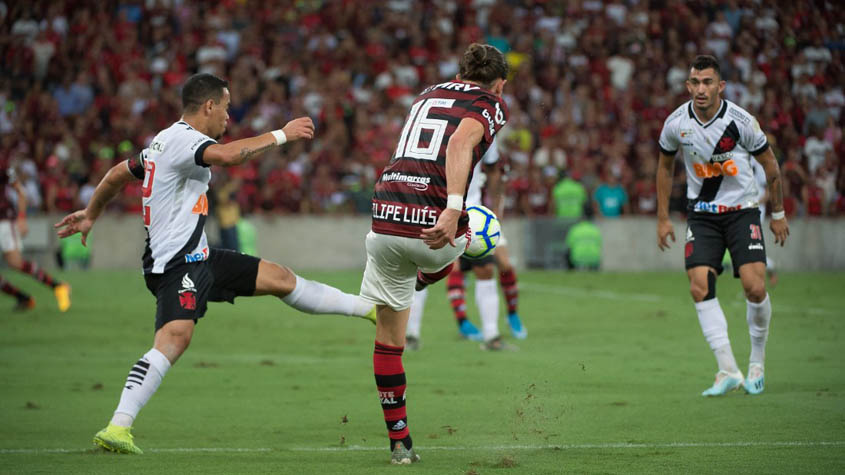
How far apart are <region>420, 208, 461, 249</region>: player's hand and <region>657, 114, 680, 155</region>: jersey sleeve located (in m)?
3.47

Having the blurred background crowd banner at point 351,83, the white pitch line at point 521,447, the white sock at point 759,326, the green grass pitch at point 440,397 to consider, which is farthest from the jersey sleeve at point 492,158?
the blurred background crowd banner at point 351,83

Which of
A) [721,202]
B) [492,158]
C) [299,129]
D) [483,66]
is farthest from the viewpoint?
[492,158]

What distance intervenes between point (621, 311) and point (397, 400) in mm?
9949

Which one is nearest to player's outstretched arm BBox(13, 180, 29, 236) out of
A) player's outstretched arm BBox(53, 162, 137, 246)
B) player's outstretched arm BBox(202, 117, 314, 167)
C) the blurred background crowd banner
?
the blurred background crowd banner

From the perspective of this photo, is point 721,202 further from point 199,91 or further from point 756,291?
point 199,91

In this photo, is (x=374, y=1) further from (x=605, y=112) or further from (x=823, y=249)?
(x=823, y=249)

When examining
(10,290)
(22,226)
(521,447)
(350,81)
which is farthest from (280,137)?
(350,81)

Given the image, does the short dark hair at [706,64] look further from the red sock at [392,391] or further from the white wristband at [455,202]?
the red sock at [392,391]

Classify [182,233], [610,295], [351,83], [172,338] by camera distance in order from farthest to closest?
[351,83] → [610,295] → [182,233] → [172,338]

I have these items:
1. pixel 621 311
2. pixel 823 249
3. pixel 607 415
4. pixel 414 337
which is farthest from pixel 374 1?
pixel 607 415

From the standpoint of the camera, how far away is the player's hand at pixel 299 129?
6.37 meters

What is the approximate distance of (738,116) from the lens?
332 inches

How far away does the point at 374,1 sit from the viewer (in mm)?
27969

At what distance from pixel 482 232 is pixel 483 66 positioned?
111 cm
